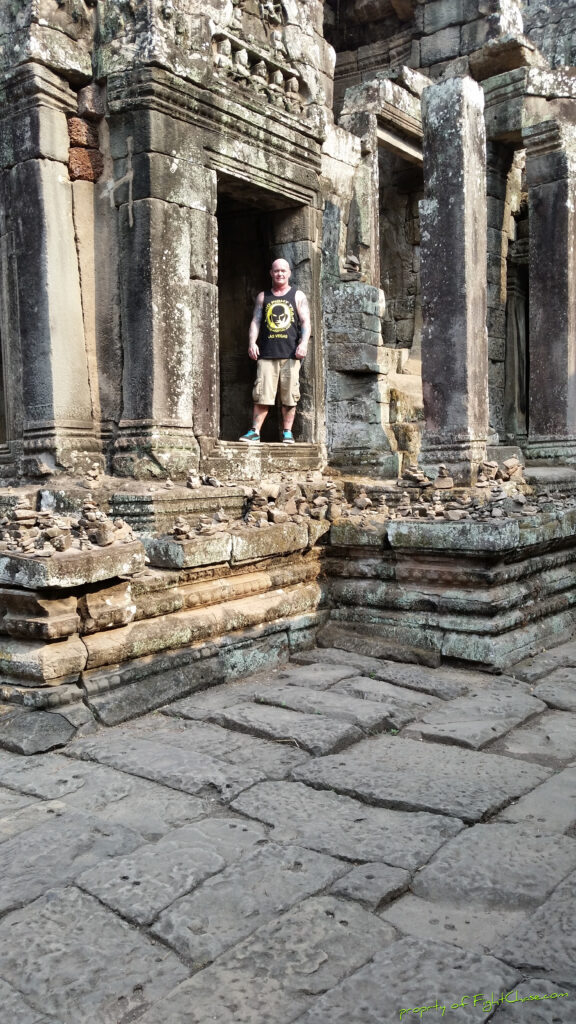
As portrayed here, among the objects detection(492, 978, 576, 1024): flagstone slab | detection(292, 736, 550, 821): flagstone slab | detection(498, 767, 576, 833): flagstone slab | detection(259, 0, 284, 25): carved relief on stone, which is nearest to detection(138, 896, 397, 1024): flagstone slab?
detection(492, 978, 576, 1024): flagstone slab

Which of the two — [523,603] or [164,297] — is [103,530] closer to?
[164,297]

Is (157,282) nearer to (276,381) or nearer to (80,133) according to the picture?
(80,133)

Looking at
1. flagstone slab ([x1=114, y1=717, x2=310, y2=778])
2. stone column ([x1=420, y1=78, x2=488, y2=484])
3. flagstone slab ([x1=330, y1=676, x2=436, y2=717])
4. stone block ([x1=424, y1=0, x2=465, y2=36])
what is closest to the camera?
flagstone slab ([x1=114, y1=717, x2=310, y2=778])

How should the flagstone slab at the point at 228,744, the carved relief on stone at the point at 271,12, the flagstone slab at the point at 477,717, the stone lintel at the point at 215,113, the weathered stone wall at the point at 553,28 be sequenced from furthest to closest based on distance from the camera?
the weathered stone wall at the point at 553,28 → the carved relief on stone at the point at 271,12 → the stone lintel at the point at 215,113 → the flagstone slab at the point at 477,717 → the flagstone slab at the point at 228,744

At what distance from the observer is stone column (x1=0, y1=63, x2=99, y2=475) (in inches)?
224

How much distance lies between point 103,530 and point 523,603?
9.11 feet

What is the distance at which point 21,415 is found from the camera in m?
6.17

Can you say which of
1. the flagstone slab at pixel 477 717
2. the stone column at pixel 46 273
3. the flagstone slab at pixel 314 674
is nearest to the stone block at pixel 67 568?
the flagstone slab at pixel 314 674

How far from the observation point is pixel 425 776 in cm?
327

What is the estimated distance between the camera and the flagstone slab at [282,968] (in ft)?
6.19

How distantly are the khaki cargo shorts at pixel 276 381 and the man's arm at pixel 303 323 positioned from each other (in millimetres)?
124

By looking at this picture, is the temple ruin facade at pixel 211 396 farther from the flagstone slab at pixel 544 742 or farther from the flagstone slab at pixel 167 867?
the flagstone slab at pixel 167 867

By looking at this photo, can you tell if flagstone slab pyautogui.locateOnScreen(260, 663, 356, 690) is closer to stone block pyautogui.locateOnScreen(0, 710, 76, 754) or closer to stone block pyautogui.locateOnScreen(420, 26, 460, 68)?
stone block pyautogui.locateOnScreen(0, 710, 76, 754)

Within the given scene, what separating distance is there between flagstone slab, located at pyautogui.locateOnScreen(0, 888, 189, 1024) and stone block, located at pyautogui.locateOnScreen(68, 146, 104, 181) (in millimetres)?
5089
